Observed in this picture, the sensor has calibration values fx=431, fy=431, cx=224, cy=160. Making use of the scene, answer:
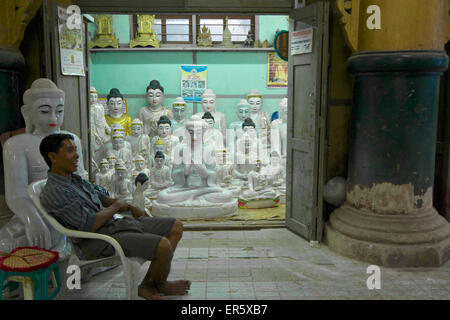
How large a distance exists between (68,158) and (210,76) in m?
7.49

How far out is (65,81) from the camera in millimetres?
4855

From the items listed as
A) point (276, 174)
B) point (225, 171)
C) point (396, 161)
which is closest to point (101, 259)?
point (396, 161)

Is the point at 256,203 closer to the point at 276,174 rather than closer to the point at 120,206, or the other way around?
the point at 276,174

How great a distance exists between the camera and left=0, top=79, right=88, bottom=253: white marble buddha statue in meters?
3.48

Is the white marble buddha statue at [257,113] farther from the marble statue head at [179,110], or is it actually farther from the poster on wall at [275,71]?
the marble statue head at [179,110]

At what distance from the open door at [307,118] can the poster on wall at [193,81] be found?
5.20m

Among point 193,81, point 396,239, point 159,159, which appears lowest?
point 396,239

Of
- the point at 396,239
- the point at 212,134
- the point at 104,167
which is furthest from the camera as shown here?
the point at 212,134

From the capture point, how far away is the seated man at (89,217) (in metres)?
3.16

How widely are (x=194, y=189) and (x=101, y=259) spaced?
3.27 meters

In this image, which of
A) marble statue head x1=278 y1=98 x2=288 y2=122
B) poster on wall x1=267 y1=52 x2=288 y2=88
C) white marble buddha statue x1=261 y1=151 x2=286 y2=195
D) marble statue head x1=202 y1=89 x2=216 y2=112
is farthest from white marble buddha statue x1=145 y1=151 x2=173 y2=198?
poster on wall x1=267 y1=52 x2=288 y2=88

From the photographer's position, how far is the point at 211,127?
8453mm

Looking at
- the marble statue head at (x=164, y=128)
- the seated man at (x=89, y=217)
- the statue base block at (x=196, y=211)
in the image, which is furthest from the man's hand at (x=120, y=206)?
the marble statue head at (x=164, y=128)

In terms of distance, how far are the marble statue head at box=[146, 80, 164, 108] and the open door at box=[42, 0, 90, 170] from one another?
12.5ft
